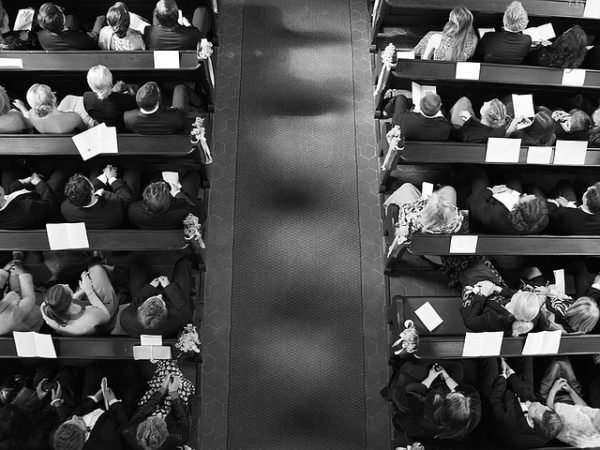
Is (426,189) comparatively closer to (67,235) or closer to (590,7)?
(590,7)

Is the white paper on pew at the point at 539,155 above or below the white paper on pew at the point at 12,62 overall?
below

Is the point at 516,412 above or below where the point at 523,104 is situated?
below

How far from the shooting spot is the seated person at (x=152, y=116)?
381 cm

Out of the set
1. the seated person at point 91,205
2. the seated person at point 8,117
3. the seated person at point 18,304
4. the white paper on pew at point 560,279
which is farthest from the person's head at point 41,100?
the white paper on pew at point 560,279

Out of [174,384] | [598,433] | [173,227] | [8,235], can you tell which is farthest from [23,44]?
[598,433]

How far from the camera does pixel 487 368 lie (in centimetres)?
385

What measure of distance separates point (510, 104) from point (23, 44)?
4.01 m

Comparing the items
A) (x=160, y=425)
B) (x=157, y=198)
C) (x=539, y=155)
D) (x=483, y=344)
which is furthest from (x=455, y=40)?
(x=160, y=425)

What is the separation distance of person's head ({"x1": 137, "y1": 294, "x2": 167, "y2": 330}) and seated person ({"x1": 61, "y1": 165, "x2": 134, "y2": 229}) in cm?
70

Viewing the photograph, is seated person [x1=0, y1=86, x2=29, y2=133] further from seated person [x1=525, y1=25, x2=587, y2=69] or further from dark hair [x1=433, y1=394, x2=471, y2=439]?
seated person [x1=525, y1=25, x2=587, y2=69]

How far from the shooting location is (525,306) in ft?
11.5

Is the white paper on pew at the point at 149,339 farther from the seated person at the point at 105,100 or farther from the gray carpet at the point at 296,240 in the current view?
the seated person at the point at 105,100

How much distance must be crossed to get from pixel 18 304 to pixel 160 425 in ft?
4.06

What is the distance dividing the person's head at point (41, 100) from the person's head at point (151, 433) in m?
2.30
